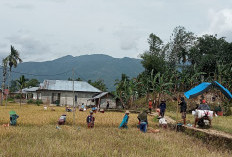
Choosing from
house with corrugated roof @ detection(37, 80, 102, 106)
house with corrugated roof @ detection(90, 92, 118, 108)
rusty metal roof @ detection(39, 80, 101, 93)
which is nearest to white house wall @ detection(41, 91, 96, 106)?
house with corrugated roof @ detection(37, 80, 102, 106)

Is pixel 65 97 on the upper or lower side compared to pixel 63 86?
lower

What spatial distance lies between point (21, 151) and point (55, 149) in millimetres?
948

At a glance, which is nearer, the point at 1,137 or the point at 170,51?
the point at 1,137

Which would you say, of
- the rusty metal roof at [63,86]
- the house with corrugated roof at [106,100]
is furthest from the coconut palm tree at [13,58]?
the house with corrugated roof at [106,100]

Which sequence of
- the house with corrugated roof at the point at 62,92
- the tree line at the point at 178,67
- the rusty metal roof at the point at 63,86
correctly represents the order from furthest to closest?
the rusty metal roof at the point at 63,86 → the house with corrugated roof at the point at 62,92 → the tree line at the point at 178,67

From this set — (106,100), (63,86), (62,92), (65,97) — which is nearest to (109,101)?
(106,100)

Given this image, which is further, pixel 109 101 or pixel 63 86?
pixel 63 86

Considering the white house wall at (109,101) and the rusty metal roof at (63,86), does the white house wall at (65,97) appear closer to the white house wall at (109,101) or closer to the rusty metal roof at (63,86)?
the rusty metal roof at (63,86)

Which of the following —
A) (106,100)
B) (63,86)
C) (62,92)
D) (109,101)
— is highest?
(63,86)

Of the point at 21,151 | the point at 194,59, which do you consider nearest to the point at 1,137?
the point at 21,151

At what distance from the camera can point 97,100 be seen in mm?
31844

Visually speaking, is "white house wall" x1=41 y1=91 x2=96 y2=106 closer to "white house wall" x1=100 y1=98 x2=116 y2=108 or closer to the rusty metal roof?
the rusty metal roof

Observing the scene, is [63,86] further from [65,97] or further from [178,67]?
[178,67]

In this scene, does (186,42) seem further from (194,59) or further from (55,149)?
(55,149)
